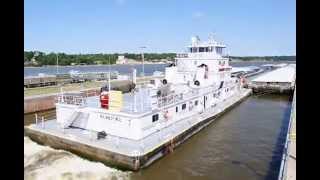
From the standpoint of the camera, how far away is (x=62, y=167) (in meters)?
15.0

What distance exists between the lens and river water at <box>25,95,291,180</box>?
1443 centimetres

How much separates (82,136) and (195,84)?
12.6 metres

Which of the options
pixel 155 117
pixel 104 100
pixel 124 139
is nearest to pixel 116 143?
pixel 124 139

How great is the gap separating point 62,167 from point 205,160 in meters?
6.79

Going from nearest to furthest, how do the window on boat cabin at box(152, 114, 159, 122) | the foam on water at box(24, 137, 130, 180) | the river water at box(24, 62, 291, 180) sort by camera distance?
the foam on water at box(24, 137, 130, 180)
the river water at box(24, 62, 291, 180)
the window on boat cabin at box(152, 114, 159, 122)

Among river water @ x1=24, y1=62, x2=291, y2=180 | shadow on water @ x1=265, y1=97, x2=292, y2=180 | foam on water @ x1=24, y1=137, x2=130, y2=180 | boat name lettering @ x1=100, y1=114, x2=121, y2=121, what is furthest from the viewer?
boat name lettering @ x1=100, y1=114, x2=121, y2=121

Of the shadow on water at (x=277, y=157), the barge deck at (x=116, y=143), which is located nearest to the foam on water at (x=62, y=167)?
the barge deck at (x=116, y=143)

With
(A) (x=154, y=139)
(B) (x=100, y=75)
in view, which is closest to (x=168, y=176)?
(A) (x=154, y=139)

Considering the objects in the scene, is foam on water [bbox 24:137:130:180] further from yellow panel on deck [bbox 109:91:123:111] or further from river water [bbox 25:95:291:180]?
yellow panel on deck [bbox 109:91:123:111]

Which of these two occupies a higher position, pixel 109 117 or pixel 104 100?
pixel 104 100

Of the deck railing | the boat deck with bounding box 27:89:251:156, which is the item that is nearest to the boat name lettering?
the boat deck with bounding box 27:89:251:156

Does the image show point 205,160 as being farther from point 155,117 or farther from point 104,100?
point 104,100

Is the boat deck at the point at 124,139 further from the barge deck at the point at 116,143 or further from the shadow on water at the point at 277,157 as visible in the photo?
the shadow on water at the point at 277,157

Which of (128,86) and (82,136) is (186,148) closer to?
(82,136)
